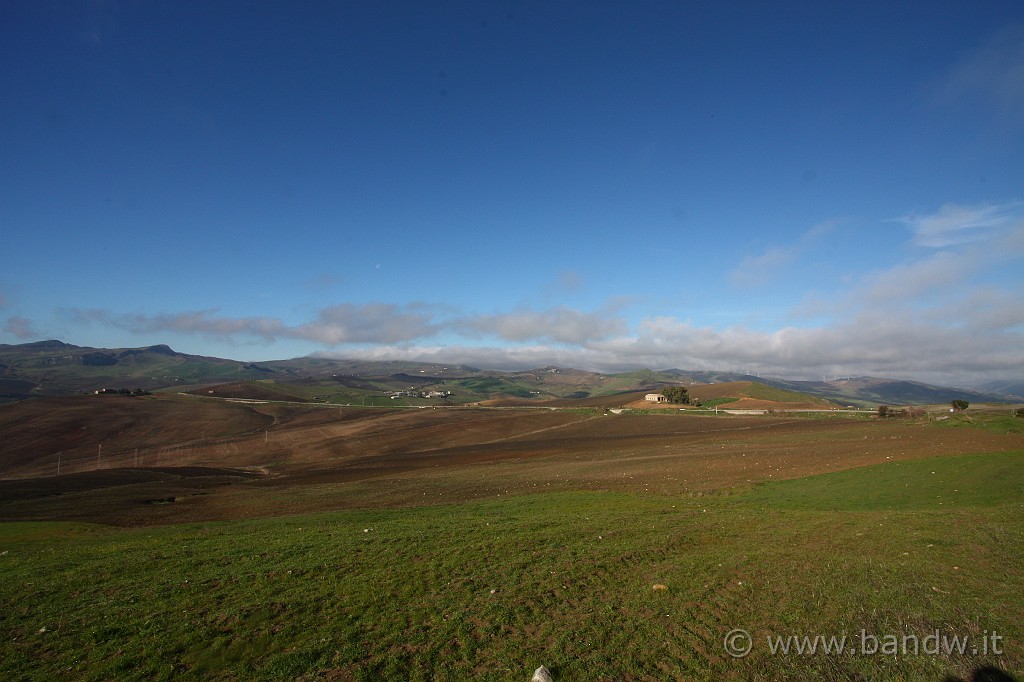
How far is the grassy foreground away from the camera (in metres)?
7.55

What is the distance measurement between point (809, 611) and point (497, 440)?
69.4 metres

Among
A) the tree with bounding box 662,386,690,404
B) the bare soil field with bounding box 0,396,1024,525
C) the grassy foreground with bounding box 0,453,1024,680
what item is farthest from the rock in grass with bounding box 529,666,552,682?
the tree with bounding box 662,386,690,404

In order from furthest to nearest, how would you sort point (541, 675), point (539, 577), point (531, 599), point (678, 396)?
point (678, 396) → point (539, 577) → point (531, 599) → point (541, 675)

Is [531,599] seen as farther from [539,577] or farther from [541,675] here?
[541,675]

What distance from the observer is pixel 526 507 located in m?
21.2

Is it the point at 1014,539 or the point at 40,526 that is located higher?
the point at 1014,539

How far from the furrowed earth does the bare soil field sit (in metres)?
0.78

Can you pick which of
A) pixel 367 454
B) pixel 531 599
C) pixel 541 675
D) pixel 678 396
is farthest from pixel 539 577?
pixel 678 396

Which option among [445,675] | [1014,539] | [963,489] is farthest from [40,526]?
[963,489]

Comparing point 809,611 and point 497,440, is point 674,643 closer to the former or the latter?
point 809,611

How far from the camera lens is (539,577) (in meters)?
11.1

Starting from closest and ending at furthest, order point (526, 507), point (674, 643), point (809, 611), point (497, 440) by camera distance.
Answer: point (674, 643), point (809, 611), point (526, 507), point (497, 440)

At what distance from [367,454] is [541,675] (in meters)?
67.7

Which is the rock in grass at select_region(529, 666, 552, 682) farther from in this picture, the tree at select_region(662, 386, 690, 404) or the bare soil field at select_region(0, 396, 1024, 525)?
the tree at select_region(662, 386, 690, 404)
